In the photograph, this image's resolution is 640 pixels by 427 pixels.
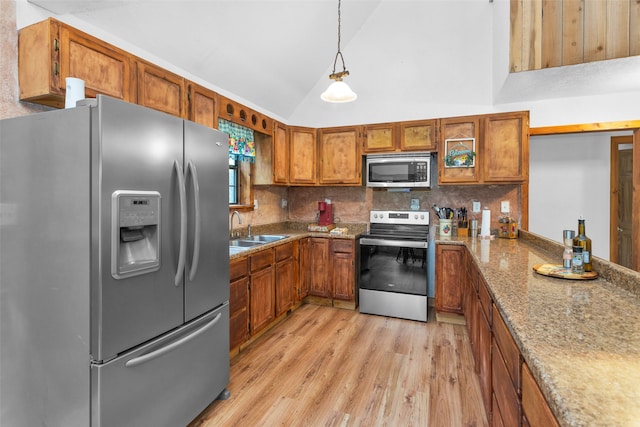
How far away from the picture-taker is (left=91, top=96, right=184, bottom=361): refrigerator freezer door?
1.32m

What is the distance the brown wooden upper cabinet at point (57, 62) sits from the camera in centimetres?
163

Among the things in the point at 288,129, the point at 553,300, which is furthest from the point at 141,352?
the point at 288,129

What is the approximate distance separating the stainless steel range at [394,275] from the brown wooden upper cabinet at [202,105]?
2.04 m

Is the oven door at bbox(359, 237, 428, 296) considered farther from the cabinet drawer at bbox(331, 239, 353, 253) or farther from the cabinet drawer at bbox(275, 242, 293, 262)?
the cabinet drawer at bbox(275, 242, 293, 262)

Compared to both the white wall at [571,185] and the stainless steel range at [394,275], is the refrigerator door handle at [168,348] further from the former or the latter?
the white wall at [571,185]

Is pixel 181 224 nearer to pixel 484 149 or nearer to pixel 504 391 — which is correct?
pixel 504 391

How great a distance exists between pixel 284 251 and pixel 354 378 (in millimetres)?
1450

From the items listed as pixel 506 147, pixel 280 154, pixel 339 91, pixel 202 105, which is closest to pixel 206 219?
pixel 202 105

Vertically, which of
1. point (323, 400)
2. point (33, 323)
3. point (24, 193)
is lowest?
point (323, 400)

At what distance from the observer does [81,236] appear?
1.33 m

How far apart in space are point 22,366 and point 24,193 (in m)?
0.80

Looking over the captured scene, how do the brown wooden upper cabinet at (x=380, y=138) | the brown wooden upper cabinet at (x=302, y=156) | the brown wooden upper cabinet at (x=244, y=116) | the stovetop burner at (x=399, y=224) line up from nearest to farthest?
the brown wooden upper cabinet at (x=244, y=116)
the brown wooden upper cabinet at (x=380, y=138)
the stovetop burner at (x=399, y=224)
the brown wooden upper cabinet at (x=302, y=156)

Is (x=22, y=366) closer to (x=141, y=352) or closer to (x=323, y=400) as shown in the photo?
(x=141, y=352)

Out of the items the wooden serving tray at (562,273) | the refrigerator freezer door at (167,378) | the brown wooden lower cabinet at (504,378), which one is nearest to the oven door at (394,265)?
the brown wooden lower cabinet at (504,378)
